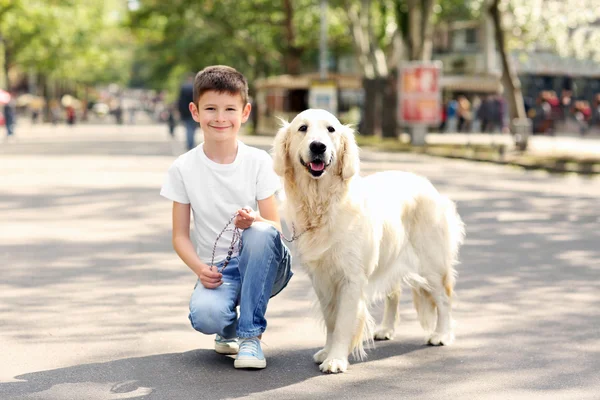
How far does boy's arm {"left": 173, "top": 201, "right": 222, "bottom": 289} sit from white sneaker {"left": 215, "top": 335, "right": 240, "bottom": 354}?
1.41ft

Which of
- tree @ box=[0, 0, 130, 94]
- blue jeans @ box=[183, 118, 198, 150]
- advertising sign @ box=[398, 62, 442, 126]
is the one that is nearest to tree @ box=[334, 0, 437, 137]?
advertising sign @ box=[398, 62, 442, 126]

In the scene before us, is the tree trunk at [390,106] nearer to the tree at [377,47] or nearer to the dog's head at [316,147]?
the tree at [377,47]

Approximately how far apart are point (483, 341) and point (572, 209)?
9.36 metres

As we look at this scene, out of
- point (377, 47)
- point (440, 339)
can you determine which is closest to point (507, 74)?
point (377, 47)

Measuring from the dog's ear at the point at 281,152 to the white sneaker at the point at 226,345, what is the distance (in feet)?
3.26

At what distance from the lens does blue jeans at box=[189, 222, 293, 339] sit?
216 inches

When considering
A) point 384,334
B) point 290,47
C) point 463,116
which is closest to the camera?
point 384,334

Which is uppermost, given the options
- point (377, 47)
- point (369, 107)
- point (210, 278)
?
point (377, 47)

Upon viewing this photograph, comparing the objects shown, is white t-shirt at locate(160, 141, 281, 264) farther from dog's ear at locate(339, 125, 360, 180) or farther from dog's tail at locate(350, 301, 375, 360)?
dog's tail at locate(350, 301, 375, 360)

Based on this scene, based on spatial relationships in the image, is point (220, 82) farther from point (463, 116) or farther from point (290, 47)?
point (290, 47)

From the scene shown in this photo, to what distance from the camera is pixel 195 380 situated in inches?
208

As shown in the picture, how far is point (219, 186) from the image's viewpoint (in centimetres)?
573

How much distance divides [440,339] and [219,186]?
5.37 feet

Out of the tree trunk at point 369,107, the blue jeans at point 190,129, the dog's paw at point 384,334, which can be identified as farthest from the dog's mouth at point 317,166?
the tree trunk at point 369,107
